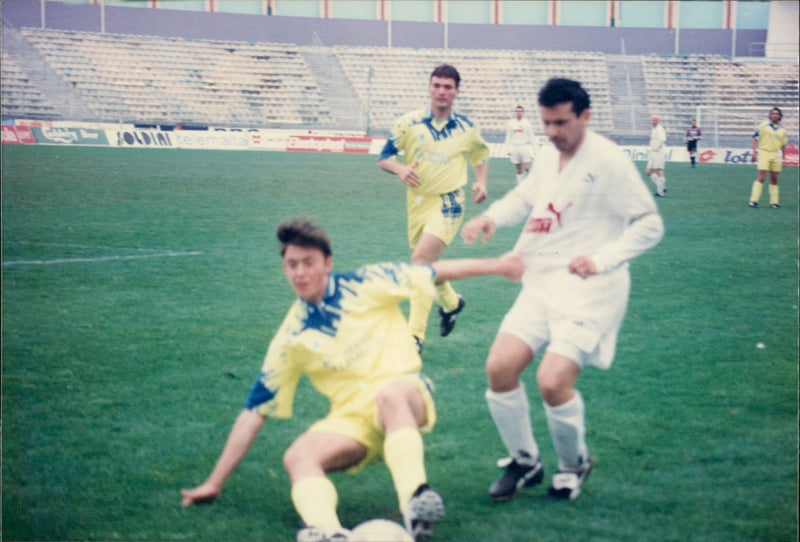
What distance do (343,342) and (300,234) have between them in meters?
0.50

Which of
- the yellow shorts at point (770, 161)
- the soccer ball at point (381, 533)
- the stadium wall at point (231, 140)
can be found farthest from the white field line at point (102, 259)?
the stadium wall at point (231, 140)

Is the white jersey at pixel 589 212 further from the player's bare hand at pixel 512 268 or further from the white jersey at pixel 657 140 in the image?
the white jersey at pixel 657 140

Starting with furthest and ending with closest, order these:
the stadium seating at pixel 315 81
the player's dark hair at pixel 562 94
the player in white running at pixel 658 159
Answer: the stadium seating at pixel 315 81 < the player in white running at pixel 658 159 < the player's dark hair at pixel 562 94

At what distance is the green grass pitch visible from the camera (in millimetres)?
3730

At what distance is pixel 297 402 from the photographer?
5.30m

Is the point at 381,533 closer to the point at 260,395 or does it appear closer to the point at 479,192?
the point at 260,395

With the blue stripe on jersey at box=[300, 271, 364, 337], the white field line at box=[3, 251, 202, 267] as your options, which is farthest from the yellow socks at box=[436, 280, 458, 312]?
the white field line at box=[3, 251, 202, 267]

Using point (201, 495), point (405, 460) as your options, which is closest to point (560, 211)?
point (405, 460)

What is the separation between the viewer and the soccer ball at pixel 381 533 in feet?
10.3

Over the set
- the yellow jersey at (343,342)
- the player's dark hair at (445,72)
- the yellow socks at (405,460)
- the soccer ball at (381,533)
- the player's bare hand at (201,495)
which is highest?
the player's dark hair at (445,72)

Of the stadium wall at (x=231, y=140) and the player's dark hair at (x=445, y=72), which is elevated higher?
the player's dark hair at (x=445, y=72)

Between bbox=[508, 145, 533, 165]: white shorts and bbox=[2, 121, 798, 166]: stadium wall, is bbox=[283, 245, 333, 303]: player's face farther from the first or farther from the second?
bbox=[2, 121, 798, 166]: stadium wall

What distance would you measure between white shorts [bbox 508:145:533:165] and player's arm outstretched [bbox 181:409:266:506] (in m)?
19.7

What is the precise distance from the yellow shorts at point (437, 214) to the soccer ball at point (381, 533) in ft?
13.2
